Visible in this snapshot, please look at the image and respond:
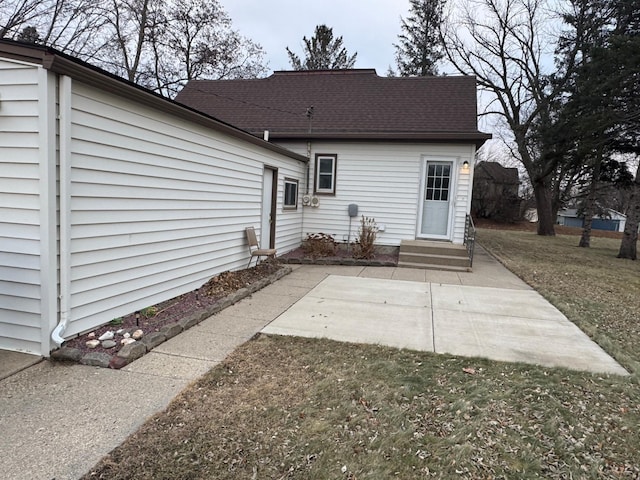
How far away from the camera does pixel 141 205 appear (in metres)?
4.50

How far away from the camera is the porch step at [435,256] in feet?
29.3

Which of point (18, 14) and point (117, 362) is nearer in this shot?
point (117, 362)

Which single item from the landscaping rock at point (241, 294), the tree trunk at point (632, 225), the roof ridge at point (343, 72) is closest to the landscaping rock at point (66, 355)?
the landscaping rock at point (241, 294)

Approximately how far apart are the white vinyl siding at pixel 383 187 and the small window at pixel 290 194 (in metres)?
0.83

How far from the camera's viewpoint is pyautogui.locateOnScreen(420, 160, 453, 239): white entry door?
10.0 m

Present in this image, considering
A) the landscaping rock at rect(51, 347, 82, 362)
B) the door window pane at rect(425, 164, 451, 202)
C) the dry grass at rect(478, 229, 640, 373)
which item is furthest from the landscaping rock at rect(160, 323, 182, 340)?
the door window pane at rect(425, 164, 451, 202)

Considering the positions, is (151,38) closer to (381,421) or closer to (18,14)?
(18,14)

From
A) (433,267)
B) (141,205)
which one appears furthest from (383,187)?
(141,205)

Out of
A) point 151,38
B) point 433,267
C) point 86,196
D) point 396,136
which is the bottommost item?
point 433,267

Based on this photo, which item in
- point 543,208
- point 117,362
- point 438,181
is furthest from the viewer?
point 543,208

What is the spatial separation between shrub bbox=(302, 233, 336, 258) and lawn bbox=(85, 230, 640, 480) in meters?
5.48

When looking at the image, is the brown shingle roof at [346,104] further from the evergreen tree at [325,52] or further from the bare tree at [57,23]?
the evergreen tree at [325,52]

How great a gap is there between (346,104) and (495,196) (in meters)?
19.7

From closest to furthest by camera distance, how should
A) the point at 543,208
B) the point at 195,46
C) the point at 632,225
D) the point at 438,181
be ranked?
the point at 438,181 < the point at 632,225 < the point at 195,46 < the point at 543,208
